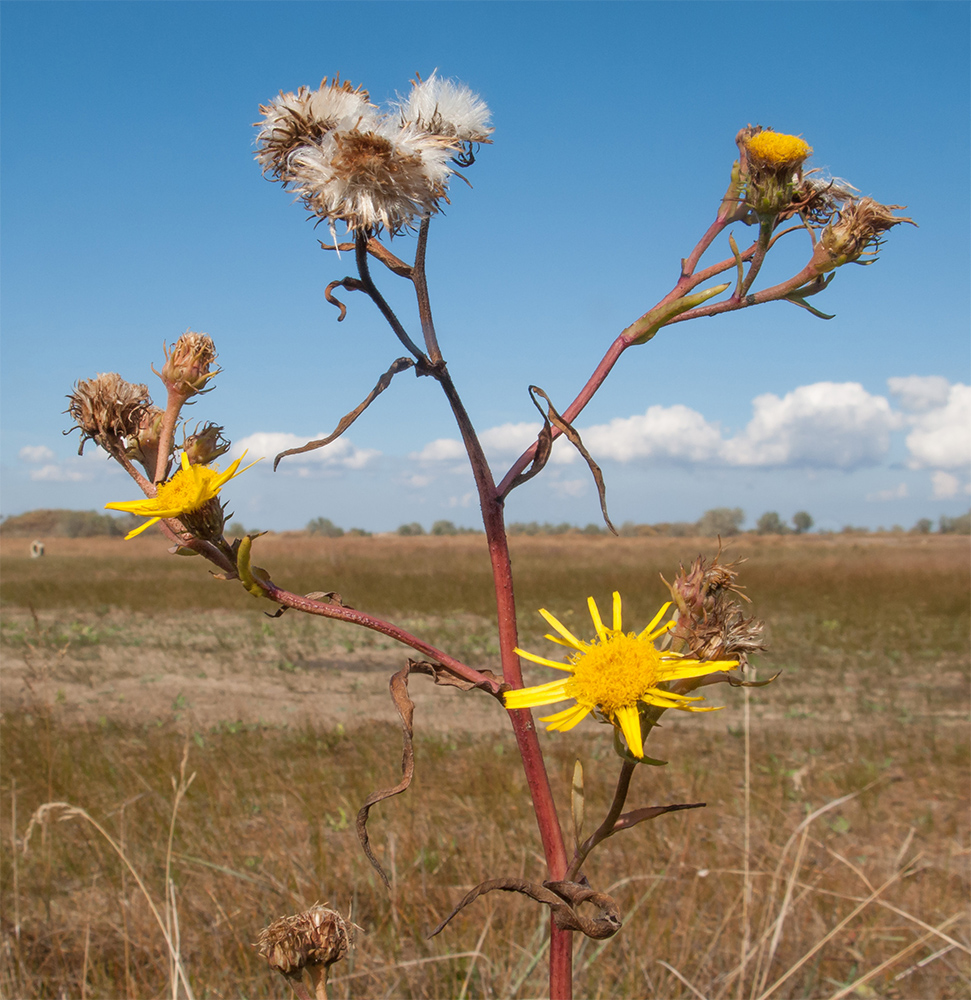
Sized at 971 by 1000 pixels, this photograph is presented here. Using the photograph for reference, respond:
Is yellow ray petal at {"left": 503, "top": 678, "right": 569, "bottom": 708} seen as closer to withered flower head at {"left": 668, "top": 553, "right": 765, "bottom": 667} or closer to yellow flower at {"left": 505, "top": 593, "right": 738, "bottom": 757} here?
yellow flower at {"left": 505, "top": 593, "right": 738, "bottom": 757}

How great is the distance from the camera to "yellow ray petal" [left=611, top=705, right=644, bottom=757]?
0.66 meters

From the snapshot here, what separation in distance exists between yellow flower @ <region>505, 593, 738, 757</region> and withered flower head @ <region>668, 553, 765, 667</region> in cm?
9

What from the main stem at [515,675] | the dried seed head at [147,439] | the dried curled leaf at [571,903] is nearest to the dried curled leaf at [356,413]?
the main stem at [515,675]

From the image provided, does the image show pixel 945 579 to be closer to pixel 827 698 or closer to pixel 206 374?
pixel 827 698

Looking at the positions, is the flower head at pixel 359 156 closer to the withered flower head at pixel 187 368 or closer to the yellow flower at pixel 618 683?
the withered flower head at pixel 187 368

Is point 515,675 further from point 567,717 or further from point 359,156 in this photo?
point 359,156

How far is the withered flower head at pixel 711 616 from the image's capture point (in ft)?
2.67

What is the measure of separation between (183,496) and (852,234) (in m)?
0.83

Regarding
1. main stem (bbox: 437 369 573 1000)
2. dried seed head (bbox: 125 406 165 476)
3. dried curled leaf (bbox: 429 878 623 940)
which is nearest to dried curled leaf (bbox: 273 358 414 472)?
main stem (bbox: 437 369 573 1000)

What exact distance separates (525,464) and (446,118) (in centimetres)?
43

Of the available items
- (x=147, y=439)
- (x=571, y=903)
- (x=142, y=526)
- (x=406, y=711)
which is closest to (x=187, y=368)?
(x=147, y=439)

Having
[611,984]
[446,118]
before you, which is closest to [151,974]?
[611,984]

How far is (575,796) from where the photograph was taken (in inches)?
32.3

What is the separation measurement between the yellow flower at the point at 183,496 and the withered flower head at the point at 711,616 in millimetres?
489
